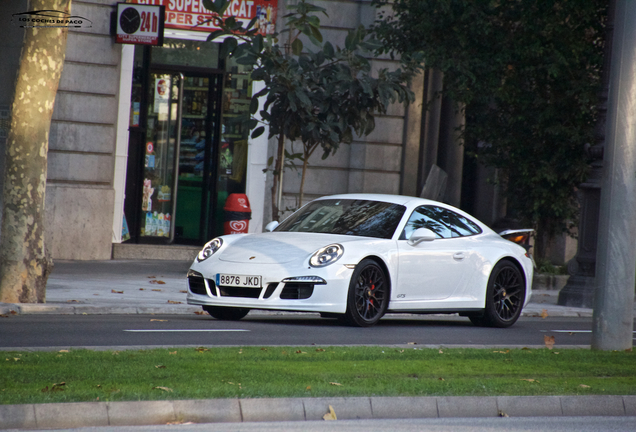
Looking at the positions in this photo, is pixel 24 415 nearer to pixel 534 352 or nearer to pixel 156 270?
pixel 534 352

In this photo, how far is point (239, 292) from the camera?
10.5m

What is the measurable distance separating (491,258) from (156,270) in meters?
7.39

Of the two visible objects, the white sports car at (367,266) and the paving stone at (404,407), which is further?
the white sports car at (367,266)

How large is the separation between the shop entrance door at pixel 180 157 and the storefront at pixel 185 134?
2cm

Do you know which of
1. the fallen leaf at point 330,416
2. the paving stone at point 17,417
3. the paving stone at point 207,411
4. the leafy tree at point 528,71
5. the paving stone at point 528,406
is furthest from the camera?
the leafy tree at point 528,71

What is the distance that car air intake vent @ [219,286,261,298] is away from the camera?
10.4 metres

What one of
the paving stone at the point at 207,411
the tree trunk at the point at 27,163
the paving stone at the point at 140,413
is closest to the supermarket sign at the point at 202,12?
the tree trunk at the point at 27,163

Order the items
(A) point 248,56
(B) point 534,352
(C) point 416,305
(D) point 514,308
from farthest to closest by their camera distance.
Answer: (A) point 248,56, (D) point 514,308, (C) point 416,305, (B) point 534,352

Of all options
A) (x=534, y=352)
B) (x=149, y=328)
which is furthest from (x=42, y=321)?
(x=534, y=352)

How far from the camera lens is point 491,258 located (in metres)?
11.9

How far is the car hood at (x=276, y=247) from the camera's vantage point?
34.5 ft

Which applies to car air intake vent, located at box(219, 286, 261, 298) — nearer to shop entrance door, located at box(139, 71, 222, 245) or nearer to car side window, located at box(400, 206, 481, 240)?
car side window, located at box(400, 206, 481, 240)

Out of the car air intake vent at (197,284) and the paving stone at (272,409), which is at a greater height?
the car air intake vent at (197,284)

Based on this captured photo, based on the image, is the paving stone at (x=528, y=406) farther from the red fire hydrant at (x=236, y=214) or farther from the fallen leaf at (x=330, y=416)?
the red fire hydrant at (x=236, y=214)
